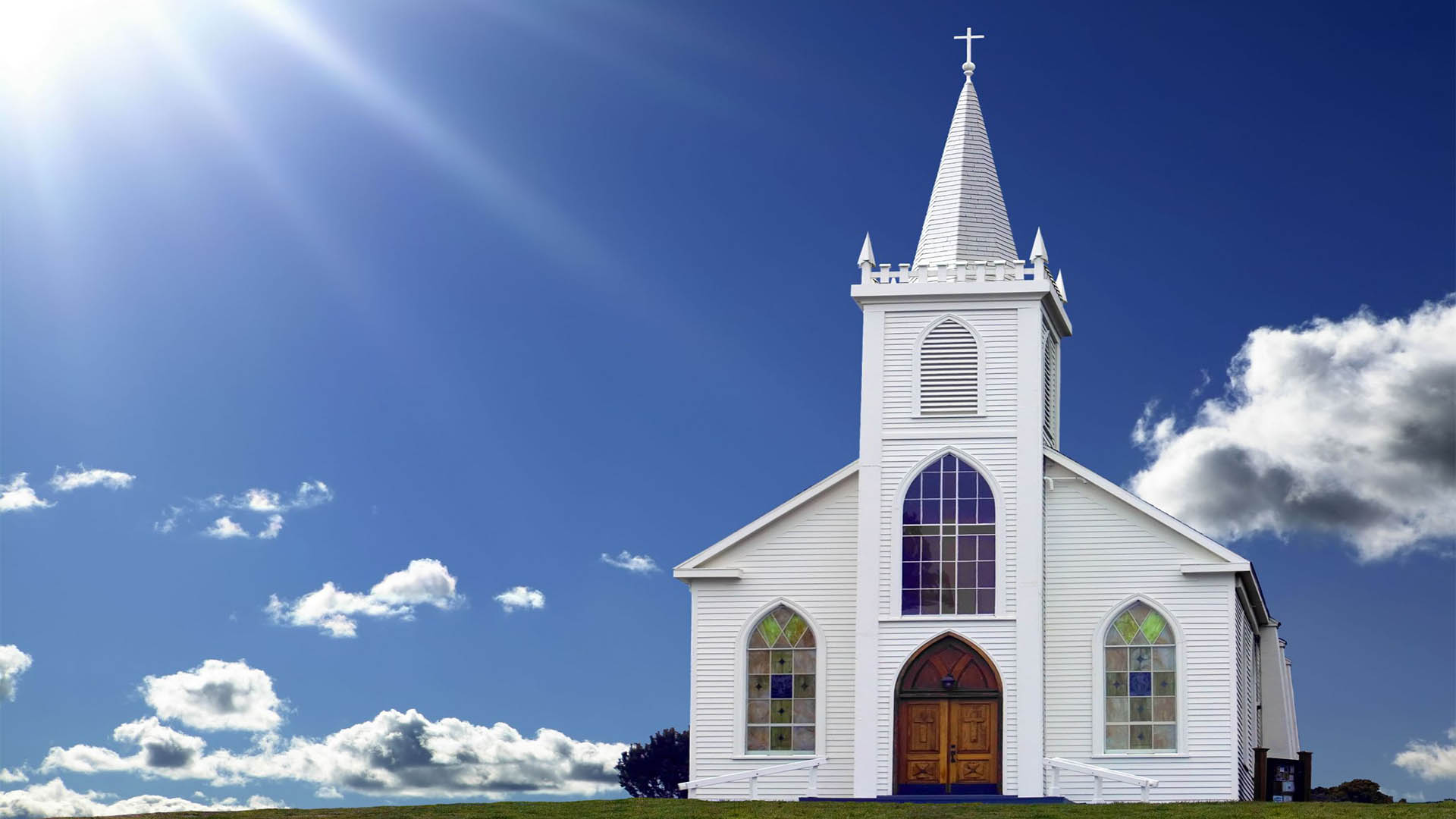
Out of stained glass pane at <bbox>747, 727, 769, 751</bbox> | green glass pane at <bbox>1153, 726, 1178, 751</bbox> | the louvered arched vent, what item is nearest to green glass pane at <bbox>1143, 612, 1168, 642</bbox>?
green glass pane at <bbox>1153, 726, 1178, 751</bbox>

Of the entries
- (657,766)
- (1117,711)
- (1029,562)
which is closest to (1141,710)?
(1117,711)

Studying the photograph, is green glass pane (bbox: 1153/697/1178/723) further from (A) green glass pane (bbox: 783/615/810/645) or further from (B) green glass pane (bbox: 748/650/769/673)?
(B) green glass pane (bbox: 748/650/769/673)

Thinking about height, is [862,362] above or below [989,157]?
below

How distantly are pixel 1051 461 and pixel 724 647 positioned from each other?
6912mm

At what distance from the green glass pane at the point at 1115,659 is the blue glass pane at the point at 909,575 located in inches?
139

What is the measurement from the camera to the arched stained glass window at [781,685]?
3431cm

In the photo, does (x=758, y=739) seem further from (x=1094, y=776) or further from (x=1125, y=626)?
(x=1125, y=626)

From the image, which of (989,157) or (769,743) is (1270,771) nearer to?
(769,743)

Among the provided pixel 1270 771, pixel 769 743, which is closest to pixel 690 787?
pixel 769 743

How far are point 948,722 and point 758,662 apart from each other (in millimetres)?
3878

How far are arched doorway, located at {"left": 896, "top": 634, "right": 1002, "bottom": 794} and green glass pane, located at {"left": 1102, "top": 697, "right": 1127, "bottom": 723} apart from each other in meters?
1.98

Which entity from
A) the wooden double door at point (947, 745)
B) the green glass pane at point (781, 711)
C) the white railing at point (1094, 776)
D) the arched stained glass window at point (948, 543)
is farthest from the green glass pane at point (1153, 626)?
the green glass pane at point (781, 711)

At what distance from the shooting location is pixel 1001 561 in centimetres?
3322

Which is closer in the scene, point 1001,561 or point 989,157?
point 1001,561
